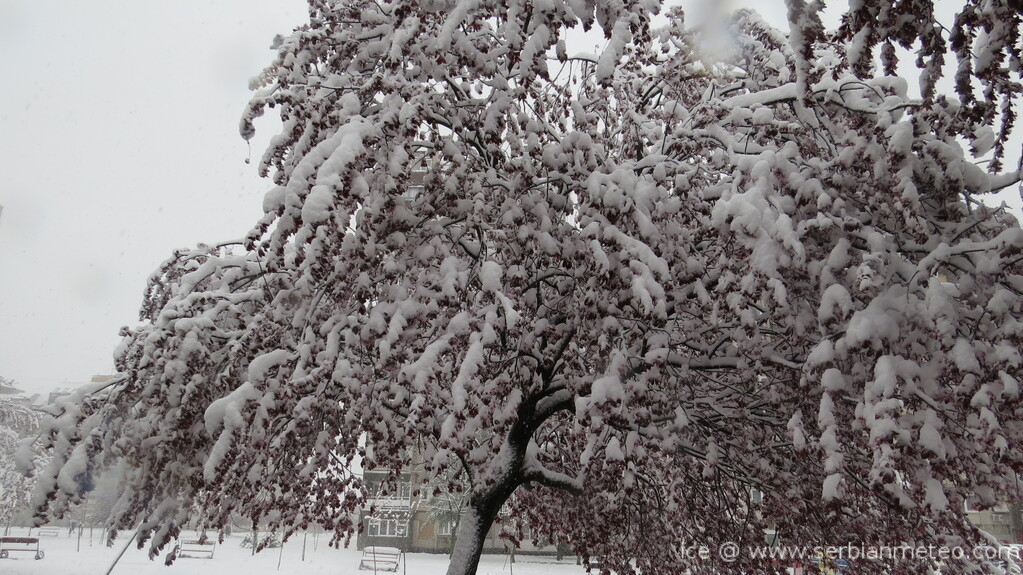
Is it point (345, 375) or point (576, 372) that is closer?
point (345, 375)

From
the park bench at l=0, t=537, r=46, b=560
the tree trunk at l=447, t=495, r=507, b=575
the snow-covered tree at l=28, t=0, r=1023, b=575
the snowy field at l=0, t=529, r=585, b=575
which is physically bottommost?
the snowy field at l=0, t=529, r=585, b=575

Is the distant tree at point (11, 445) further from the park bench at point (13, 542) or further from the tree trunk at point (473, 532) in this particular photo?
the tree trunk at point (473, 532)

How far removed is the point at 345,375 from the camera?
15.9ft

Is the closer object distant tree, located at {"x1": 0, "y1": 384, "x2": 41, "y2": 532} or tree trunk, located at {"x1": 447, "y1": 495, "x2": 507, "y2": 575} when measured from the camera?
tree trunk, located at {"x1": 447, "y1": 495, "x2": 507, "y2": 575}

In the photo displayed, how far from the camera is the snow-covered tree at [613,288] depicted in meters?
3.61

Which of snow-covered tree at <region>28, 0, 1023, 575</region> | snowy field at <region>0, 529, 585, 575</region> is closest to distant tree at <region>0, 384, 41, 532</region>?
snowy field at <region>0, 529, 585, 575</region>

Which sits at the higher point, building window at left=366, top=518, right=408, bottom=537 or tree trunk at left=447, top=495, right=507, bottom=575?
tree trunk at left=447, top=495, right=507, bottom=575

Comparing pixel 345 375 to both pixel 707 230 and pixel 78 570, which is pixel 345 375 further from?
pixel 78 570

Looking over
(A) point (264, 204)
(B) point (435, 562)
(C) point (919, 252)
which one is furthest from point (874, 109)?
(B) point (435, 562)

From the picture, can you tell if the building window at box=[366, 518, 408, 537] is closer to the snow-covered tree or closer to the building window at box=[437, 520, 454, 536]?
the building window at box=[437, 520, 454, 536]

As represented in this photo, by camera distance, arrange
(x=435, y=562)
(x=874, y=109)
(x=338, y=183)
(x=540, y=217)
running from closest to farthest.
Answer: (x=338, y=183) < (x=874, y=109) < (x=540, y=217) < (x=435, y=562)

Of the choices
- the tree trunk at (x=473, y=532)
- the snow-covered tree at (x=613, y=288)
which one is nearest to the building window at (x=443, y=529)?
the snow-covered tree at (x=613, y=288)

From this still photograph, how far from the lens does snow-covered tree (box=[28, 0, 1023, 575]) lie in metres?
3.61

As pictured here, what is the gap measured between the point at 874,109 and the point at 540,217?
2.51 meters
